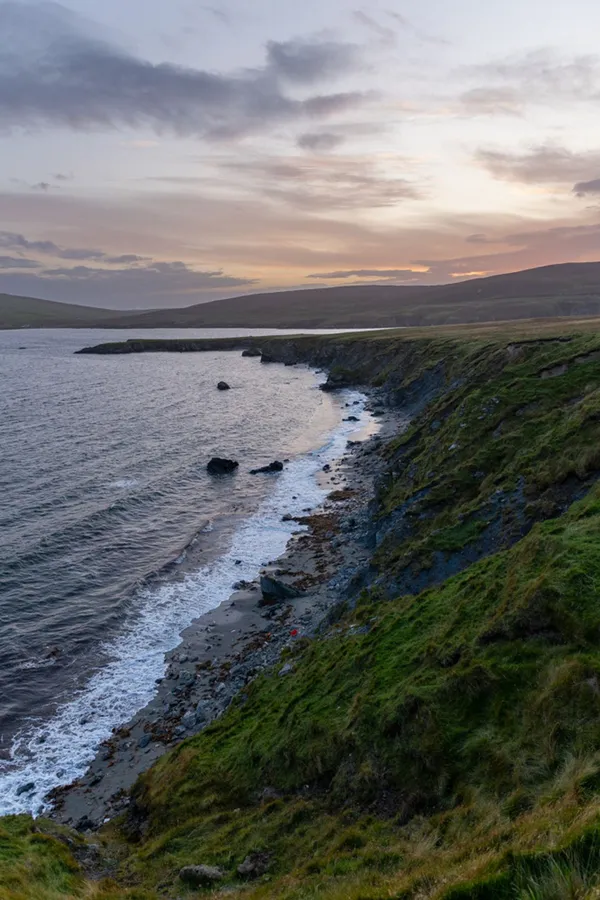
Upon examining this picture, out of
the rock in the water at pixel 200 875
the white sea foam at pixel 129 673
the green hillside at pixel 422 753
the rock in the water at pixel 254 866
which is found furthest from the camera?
the white sea foam at pixel 129 673

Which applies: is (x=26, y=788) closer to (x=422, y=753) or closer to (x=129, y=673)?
(x=129, y=673)

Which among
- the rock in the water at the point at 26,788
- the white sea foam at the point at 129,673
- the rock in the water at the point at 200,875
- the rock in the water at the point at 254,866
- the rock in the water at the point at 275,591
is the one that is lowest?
the rock in the water at the point at 26,788

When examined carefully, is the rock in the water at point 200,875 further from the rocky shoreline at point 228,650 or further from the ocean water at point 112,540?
the ocean water at point 112,540

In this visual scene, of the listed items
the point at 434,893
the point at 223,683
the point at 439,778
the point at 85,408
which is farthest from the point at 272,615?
the point at 85,408

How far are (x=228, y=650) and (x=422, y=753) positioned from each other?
18242mm

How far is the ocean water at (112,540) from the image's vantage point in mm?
26562

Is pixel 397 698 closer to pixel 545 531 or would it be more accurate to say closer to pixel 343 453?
pixel 545 531

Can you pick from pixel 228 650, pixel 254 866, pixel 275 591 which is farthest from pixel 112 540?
pixel 254 866

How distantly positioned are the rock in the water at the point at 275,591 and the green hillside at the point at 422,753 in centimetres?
869

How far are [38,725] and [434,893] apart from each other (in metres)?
22.5

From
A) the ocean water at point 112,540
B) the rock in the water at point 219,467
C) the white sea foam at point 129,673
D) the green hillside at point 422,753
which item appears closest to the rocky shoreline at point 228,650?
the white sea foam at point 129,673

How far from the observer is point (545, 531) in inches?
Answer: 754

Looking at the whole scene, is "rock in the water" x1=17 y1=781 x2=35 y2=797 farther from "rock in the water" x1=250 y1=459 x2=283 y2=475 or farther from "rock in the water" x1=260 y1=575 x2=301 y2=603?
"rock in the water" x1=250 y1=459 x2=283 y2=475

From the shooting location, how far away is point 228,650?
30406 mm
